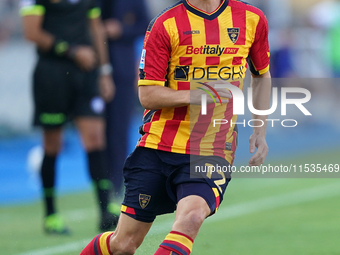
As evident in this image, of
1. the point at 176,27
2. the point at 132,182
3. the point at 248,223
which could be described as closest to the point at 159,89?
the point at 176,27

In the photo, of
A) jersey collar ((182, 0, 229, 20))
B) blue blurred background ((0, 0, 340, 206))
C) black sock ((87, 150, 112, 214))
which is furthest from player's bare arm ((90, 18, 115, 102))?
jersey collar ((182, 0, 229, 20))

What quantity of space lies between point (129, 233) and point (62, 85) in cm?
290

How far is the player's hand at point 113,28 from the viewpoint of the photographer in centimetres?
734

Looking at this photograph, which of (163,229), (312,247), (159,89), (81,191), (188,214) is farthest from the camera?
(81,191)

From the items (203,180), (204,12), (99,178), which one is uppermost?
(204,12)

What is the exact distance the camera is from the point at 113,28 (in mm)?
7348

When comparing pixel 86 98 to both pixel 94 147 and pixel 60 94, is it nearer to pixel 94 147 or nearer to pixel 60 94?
pixel 60 94

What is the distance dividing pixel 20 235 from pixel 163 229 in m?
1.45

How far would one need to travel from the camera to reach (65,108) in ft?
20.7

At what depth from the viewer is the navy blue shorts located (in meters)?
3.47

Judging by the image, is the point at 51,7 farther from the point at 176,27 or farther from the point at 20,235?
the point at 176,27

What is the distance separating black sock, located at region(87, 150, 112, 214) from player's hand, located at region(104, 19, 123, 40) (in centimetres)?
174

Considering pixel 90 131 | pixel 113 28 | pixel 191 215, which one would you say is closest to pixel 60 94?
pixel 90 131

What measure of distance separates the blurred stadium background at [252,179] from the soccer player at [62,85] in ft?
2.13
